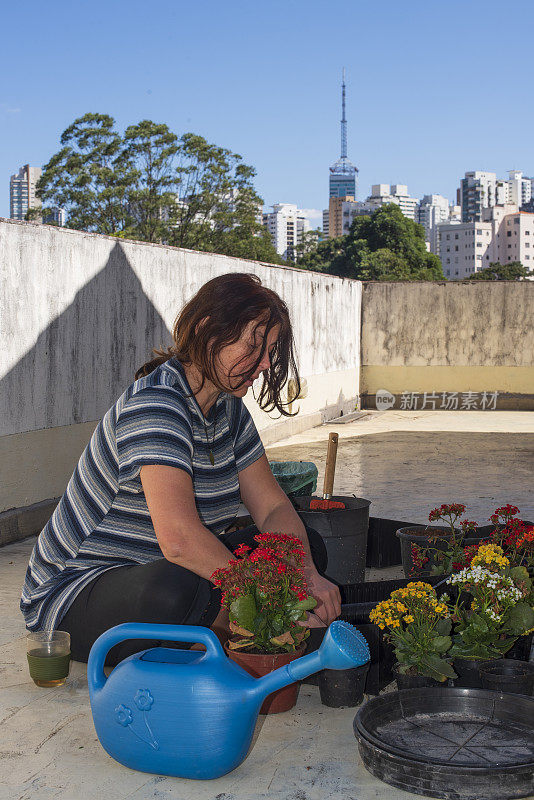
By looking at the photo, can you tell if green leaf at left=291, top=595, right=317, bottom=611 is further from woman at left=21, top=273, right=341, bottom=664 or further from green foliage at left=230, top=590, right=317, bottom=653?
woman at left=21, top=273, right=341, bottom=664

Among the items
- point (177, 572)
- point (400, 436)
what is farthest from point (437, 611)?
point (400, 436)

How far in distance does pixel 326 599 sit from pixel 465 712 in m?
0.53

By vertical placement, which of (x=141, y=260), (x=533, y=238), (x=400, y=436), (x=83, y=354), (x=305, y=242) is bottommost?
(x=400, y=436)

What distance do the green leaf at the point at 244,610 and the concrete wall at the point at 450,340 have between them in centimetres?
1164

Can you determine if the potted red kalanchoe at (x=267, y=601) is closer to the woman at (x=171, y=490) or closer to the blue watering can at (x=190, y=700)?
the woman at (x=171, y=490)

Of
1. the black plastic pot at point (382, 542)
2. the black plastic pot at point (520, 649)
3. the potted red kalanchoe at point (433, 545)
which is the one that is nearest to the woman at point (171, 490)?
the black plastic pot at point (520, 649)

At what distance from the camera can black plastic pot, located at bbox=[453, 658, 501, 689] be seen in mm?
2793

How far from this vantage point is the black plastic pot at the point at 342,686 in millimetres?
2785

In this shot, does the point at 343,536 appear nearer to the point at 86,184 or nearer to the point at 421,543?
the point at 421,543

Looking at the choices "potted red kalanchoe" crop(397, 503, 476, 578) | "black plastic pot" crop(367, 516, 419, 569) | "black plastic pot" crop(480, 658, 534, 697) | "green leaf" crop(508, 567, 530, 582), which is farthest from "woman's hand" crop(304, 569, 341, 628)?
"black plastic pot" crop(367, 516, 419, 569)

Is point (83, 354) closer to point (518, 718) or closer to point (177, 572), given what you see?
point (177, 572)

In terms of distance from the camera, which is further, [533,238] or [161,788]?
[533,238]

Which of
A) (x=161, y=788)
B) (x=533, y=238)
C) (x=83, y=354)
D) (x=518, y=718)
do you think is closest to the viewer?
(x=161, y=788)

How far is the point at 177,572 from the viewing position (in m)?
2.64
